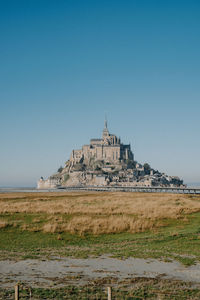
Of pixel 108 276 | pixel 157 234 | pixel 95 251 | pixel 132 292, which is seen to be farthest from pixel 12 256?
pixel 157 234

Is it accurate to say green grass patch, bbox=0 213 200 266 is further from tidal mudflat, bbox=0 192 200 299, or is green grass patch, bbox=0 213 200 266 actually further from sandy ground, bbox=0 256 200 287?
sandy ground, bbox=0 256 200 287

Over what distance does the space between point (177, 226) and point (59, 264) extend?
11.6 m

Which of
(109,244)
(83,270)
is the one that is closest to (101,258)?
(83,270)

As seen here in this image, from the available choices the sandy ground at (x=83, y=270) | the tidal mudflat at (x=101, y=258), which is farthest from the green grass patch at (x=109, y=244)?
the sandy ground at (x=83, y=270)

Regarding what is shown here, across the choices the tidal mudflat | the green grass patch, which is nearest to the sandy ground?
the tidal mudflat

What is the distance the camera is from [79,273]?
1205cm

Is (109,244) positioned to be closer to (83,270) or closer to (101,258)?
(101,258)

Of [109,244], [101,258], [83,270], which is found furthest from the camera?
[109,244]

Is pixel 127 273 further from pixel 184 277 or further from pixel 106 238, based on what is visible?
pixel 106 238

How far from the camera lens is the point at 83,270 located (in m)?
12.5

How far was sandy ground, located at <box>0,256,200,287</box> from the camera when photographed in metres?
11.3

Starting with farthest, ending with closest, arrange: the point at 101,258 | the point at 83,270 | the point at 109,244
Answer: the point at 109,244
the point at 101,258
the point at 83,270

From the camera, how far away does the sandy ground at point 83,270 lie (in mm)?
11270

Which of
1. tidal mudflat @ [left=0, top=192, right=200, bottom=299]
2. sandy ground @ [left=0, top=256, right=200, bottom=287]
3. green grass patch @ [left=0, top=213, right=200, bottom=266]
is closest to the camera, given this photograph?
tidal mudflat @ [left=0, top=192, right=200, bottom=299]
